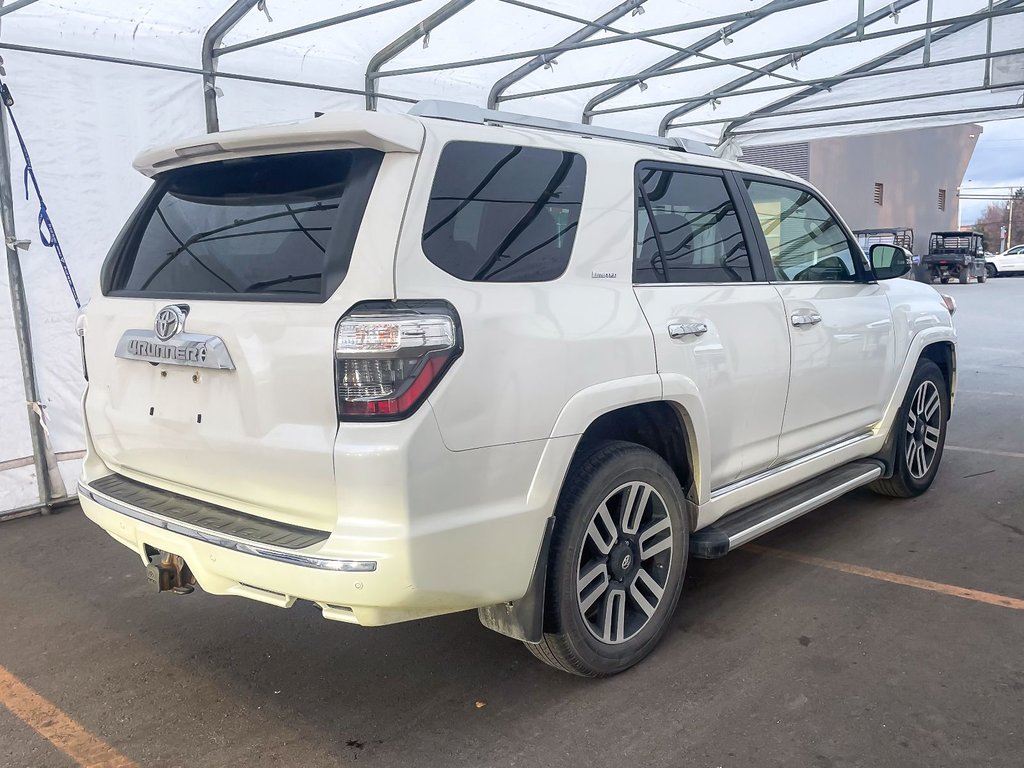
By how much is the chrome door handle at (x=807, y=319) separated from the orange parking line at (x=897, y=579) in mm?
1224

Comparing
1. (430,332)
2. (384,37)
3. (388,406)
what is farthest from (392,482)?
(384,37)

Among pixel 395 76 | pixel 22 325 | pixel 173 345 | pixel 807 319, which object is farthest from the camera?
pixel 395 76

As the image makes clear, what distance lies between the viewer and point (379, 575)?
232 cm

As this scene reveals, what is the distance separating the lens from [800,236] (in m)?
4.25

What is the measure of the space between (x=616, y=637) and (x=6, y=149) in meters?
4.59

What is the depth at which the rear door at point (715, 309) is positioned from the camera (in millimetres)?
3232

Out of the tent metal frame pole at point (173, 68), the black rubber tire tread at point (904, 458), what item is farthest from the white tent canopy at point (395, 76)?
the black rubber tire tread at point (904, 458)

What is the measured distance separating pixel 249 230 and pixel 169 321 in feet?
1.28

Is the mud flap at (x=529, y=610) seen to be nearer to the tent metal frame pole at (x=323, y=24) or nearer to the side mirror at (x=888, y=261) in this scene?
the side mirror at (x=888, y=261)

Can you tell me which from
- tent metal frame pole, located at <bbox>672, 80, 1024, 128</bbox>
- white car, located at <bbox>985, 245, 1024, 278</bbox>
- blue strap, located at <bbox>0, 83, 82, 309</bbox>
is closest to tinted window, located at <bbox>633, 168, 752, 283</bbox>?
blue strap, located at <bbox>0, 83, 82, 309</bbox>

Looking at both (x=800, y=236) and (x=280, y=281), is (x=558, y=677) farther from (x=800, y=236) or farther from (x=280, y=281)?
(x=800, y=236)

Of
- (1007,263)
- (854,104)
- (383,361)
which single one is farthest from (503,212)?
(1007,263)

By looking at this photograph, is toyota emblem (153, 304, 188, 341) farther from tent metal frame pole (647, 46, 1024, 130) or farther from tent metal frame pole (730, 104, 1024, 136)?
tent metal frame pole (730, 104, 1024, 136)

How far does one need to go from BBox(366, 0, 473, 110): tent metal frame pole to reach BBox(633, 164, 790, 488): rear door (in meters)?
4.32
